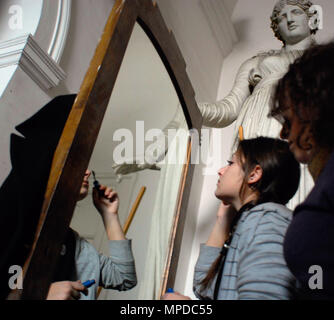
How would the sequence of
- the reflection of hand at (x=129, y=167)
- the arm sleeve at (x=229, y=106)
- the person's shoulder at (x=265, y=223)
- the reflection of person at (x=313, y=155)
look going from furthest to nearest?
1. the arm sleeve at (x=229, y=106)
2. the reflection of hand at (x=129, y=167)
3. the person's shoulder at (x=265, y=223)
4. the reflection of person at (x=313, y=155)

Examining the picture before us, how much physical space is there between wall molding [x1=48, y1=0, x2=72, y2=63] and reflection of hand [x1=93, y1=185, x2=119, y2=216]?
0.75 metres

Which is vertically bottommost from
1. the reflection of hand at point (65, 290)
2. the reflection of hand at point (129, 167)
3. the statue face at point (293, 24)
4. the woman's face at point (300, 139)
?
the reflection of hand at point (65, 290)

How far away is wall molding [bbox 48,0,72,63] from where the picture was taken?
157 cm

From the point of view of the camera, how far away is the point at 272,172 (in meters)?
0.89

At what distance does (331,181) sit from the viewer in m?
0.48

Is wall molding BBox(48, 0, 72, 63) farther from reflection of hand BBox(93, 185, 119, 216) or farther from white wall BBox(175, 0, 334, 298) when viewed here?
white wall BBox(175, 0, 334, 298)

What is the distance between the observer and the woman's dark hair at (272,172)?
2.85 feet

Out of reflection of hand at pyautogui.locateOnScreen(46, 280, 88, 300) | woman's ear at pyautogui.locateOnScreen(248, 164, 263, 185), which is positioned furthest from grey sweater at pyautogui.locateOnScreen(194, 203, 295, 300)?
reflection of hand at pyautogui.locateOnScreen(46, 280, 88, 300)

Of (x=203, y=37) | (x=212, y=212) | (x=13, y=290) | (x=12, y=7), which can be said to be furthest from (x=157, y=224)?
(x=203, y=37)

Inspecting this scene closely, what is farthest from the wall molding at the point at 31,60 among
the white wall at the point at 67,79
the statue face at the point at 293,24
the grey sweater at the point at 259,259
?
the statue face at the point at 293,24

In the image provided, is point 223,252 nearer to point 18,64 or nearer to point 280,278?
point 280,278

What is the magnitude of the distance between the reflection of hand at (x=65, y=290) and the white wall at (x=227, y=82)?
1.77m

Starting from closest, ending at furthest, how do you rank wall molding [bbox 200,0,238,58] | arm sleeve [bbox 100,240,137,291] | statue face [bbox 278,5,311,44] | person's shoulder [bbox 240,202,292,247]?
person's shoulder [bbox 240,202,292,247]
arm sleeve [bbox 100,240,137,291]
statue face [bbox 278,5,311,44]
wall molding [bbox 200,0,238,58]

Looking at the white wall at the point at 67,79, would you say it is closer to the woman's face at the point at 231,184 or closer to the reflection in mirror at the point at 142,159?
the reflection in mirror at the point at 142,159
